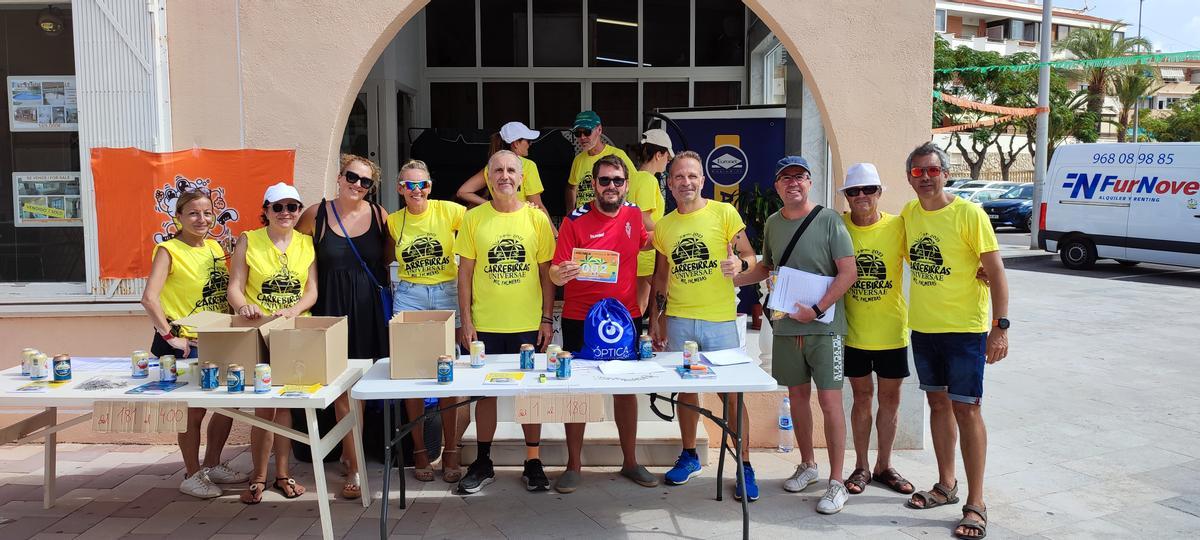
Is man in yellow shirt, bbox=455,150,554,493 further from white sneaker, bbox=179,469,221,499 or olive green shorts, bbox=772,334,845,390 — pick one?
white sneaker, bbox=179,469,221,499

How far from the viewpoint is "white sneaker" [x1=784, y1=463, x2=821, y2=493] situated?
4668mm

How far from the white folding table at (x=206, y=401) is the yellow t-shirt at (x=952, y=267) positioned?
2.80 meters

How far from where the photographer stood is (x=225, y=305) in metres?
4.51

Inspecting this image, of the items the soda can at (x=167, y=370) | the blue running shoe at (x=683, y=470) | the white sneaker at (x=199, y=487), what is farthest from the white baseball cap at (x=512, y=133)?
the white sneaker at (x=199, y=487)

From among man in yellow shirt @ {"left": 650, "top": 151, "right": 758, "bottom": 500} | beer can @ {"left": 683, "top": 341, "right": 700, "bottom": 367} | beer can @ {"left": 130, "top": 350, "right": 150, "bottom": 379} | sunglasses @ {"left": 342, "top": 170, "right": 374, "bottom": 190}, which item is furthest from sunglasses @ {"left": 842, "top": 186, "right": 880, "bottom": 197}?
beer can @ {"left": 130, "top": 350, "right": 150, "bottom": 379}

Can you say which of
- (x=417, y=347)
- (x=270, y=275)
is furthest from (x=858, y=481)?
(x=270, y=275)

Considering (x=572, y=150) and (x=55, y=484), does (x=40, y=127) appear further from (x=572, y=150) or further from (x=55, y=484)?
(x=572, y=150)

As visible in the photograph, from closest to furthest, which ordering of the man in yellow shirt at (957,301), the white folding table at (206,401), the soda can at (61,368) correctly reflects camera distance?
the white folding table at (206,401) → the soda can at (61,368) → the man in yellow shirt at (957,301)

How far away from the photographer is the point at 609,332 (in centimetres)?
414

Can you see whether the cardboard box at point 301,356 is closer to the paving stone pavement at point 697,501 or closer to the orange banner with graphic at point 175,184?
the paving stone pavement at point 697,501

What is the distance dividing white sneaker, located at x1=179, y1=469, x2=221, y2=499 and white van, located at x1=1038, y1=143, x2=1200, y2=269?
14.9 metres

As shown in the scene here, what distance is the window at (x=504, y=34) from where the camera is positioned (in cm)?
1020

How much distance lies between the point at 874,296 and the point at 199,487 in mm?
3741

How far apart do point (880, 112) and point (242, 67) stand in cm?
395
